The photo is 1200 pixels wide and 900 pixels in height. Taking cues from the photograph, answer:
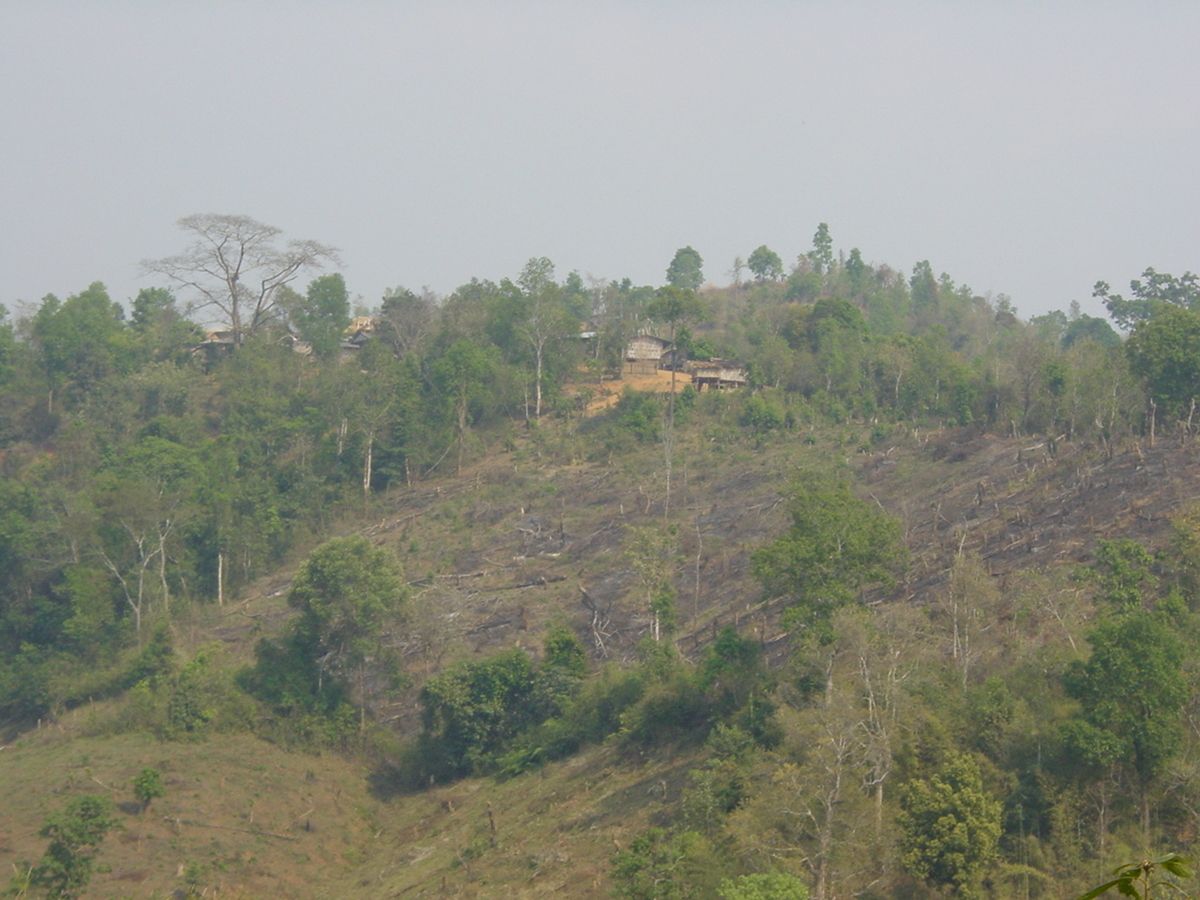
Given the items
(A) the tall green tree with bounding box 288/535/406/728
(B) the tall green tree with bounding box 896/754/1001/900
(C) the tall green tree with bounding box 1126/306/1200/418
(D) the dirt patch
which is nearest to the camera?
(B) the tall green tree with bounding box 896/754/1001/900

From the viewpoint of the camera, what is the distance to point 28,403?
165 feet

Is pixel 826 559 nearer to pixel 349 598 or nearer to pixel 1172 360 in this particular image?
pixel 1172 360

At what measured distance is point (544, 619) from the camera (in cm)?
3334

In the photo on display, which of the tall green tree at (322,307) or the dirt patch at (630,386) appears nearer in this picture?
the dirt patch at (630,386)

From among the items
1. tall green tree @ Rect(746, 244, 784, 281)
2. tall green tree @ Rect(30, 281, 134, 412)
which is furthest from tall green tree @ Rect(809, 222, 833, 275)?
tall green tree @ Rect(30, 281, 134, 412)

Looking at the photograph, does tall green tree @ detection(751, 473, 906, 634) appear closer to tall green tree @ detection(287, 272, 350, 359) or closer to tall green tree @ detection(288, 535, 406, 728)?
tall green tree @ detection(288, 535, 406, 728)

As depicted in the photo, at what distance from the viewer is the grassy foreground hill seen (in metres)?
24.9

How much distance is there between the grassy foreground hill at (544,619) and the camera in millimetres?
24938

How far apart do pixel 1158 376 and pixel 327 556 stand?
21.3 m

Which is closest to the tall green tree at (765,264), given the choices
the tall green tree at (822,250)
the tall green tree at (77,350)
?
the tall green tree at (822,250)

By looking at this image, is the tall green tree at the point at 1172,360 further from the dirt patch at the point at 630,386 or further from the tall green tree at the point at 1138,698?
the dirt patch at the point at 630,386

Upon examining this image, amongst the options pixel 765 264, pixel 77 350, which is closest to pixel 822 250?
pixel 765 264

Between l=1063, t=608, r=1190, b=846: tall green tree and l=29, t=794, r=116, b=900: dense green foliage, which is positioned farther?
l=29, t=794, r=116, b=900: dense green foliage

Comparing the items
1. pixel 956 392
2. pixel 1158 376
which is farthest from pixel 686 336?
pixel 1158 376
